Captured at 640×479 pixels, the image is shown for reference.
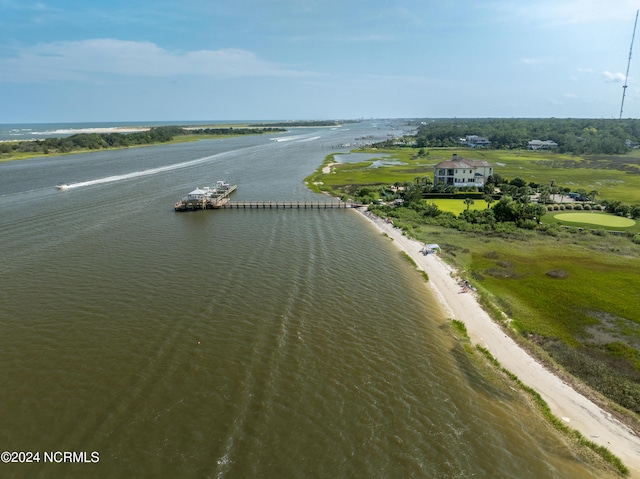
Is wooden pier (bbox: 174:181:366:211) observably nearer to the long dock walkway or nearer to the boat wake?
the long dock walkway

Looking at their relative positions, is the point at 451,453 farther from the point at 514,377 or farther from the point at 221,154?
the point at 221,154

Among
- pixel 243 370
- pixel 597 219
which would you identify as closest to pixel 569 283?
pixel 597 219

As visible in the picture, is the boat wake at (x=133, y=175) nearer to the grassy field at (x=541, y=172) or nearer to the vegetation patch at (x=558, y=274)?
the grassy field at (x=541, y=172)

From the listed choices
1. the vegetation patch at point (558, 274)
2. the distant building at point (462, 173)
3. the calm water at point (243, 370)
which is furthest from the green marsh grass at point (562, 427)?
the distant building at point (462, 173)

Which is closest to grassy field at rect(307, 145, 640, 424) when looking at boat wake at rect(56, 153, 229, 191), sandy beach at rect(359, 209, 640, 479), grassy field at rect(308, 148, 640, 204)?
sandy beach at rect(359, 209, 640, 479)

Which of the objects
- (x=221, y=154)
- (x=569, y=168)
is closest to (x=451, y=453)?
(x=569, y=168)

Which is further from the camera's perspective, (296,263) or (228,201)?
(228,201)
